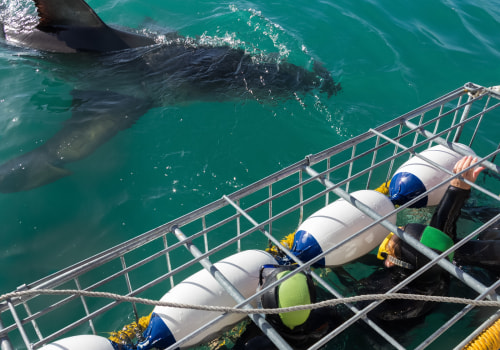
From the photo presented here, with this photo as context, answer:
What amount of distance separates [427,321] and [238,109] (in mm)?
4269

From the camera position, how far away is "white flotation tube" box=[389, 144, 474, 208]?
14.3 ft

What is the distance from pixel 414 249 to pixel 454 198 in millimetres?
833

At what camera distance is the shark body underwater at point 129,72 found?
21.3 feet

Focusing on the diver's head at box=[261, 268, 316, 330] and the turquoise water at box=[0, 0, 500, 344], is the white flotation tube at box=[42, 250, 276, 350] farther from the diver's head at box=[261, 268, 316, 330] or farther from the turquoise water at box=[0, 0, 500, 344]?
the turquoise water at box=[0, 0, 500, 344]

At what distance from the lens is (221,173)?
5.67m

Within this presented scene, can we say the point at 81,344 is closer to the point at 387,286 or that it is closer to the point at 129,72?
the point at 387,286

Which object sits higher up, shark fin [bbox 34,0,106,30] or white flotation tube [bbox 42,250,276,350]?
shark fin [bbox 34,0,106,30]

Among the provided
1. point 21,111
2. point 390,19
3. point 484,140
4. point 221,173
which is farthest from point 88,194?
point 390,19

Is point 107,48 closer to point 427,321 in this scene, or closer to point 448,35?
point 427,321

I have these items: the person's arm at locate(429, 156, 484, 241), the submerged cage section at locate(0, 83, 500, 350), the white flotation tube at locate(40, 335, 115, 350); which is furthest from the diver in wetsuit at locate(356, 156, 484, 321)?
the white flotation tube at locate(40, 335, 115, 350)

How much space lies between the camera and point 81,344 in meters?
2.68

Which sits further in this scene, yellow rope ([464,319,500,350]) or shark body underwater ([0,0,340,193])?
shark body underwater ([0,0,340,193])

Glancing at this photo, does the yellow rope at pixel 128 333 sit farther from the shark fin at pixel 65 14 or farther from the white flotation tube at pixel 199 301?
the shark fin at pixel 65 14

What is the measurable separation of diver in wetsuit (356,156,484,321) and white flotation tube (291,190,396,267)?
0.22 metres
